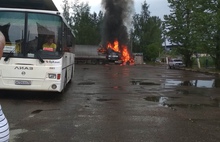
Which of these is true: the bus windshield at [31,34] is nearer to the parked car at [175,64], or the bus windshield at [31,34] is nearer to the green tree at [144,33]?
the parked car at [175,64]

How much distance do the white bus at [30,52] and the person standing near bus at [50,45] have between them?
0.22ft

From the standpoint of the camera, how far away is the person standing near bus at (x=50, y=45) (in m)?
11.5

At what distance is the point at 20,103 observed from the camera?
35.9ft

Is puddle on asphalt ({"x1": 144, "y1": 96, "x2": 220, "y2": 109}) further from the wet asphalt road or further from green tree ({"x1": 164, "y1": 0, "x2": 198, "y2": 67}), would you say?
green tree ({"x1": 164, "y1": 0, "x2": 198, "y2": 67})

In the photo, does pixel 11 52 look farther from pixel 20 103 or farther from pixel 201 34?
pixel 201 34

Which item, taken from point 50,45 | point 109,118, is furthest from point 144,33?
point 109,118

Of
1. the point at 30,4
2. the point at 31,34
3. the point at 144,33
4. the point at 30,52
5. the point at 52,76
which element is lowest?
the point at 52,76

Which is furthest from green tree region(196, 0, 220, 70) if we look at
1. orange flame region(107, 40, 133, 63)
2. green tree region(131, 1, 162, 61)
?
green tree region(131, 1, 162, 61)

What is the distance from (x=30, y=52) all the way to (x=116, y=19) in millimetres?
56458

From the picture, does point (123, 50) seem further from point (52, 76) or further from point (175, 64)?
point (52, 76)

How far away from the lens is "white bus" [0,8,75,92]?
1123cm

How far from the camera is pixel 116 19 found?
66875 mm

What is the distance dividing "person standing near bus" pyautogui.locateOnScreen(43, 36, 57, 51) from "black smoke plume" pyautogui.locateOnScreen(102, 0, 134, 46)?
179 ft

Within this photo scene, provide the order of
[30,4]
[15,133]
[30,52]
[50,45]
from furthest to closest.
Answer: [30,4] < [50,45] < [30,52] < [15,133]
